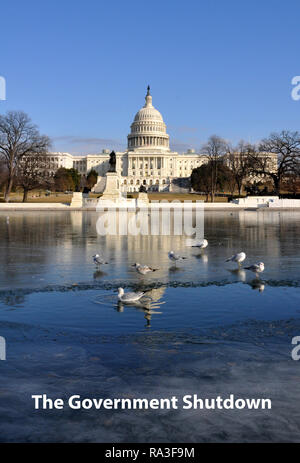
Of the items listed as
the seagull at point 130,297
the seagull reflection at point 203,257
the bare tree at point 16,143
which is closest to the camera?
the seagull at point 130,297

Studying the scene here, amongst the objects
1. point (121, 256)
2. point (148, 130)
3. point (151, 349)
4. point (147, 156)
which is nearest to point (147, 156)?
point (147, 156)

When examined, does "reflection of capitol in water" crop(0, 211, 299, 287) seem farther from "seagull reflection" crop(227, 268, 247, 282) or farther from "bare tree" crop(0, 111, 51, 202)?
"bare tree" crop(0, 111, 51, 202)

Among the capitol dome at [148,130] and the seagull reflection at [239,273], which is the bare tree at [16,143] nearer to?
the seagull reflection at [239,273]

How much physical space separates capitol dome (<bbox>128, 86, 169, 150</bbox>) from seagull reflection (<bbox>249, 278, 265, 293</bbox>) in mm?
149167

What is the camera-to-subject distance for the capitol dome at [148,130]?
156375 mm

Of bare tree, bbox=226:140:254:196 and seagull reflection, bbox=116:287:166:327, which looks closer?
seagull reflection, bbox=116:287:166:327

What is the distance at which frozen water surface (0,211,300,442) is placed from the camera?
4188mm

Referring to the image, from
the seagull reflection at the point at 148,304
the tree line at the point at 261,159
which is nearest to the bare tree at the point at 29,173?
the tree line at the point at 261,159

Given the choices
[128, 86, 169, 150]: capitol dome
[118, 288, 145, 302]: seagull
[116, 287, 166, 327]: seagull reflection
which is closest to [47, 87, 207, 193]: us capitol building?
[128, 86, 169, 150]: capitol dome

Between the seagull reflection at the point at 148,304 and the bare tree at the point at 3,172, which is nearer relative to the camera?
the seagull reflection at the point at 148,304

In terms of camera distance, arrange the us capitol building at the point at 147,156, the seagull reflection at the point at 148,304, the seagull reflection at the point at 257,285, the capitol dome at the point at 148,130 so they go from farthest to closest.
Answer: the us capitol building at the point at 147,156 → the capitol dome at the point at 148,130 → the seagull reflection at the point at 257,285 → the seagull reflection at the point at 148,304

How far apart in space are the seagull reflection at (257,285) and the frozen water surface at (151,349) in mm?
21

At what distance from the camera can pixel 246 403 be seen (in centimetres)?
457

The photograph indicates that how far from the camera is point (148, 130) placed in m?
158
